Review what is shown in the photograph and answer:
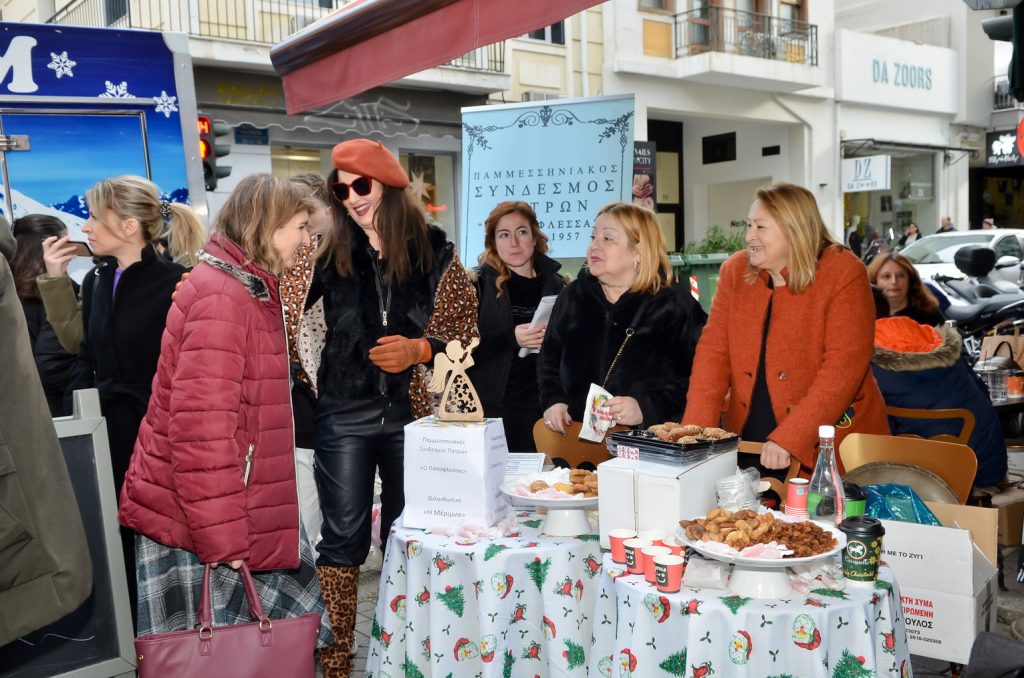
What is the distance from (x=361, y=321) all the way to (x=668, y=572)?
56.6 inches

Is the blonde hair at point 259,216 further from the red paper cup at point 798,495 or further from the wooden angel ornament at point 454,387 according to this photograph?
the red paper cup at point 798,495

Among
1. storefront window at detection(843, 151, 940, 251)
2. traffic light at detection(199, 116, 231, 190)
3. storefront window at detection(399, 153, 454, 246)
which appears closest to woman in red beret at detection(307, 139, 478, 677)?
traffic light at detection(199, 116, 231, 190)

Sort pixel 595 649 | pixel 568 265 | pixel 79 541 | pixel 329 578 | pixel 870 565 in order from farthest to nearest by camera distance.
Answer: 1. pixel 568 265
2. pixel 329 578
3. pixel 595 649
4. pixel 870 565
5. pixel 79 541

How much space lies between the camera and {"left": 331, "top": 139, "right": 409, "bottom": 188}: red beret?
3053 millimetres

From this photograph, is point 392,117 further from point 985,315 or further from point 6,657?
point 6,657

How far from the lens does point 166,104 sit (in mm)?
5215

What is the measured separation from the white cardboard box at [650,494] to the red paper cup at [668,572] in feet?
0.70

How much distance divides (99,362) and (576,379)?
1.74 meters

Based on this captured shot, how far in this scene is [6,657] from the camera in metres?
2.48

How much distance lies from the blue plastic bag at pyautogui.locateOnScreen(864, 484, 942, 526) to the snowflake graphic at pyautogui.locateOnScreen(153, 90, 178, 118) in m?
4.27

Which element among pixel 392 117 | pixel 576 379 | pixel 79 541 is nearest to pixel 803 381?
pixel 576 379

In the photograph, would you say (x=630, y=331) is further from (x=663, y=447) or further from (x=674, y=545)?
(x=674, y=545)

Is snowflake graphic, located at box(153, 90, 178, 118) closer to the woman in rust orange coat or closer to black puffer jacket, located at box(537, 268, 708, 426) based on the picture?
black puffer jacket, located at box(537, 268, 708, 426)

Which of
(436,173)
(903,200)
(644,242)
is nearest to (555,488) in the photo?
(644,242)
